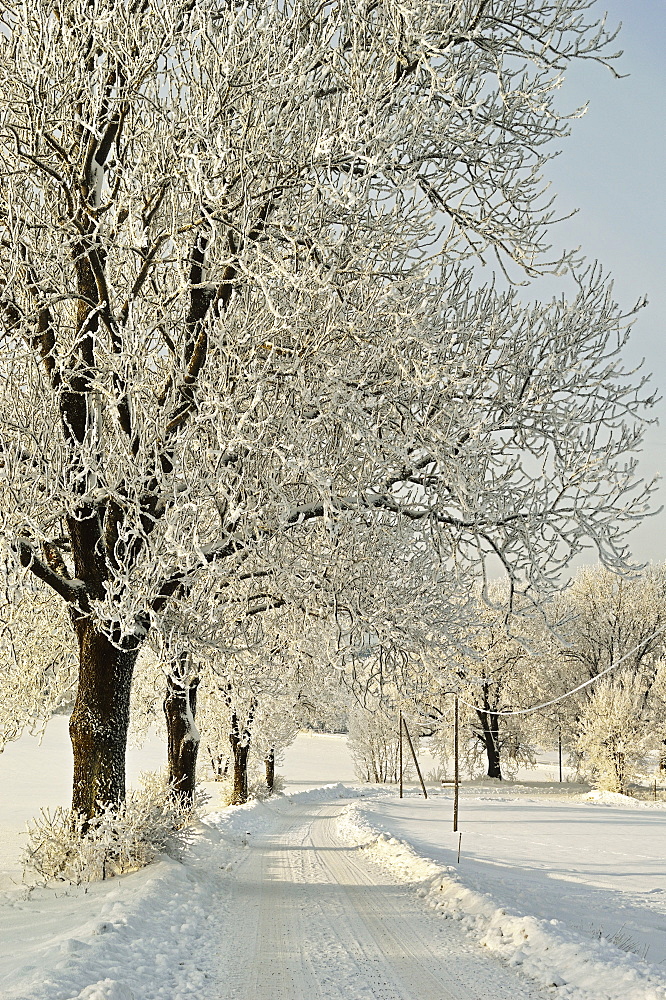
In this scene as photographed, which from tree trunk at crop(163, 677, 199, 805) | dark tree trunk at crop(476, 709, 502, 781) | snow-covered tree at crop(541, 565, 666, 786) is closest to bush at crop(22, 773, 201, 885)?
tree trunk at crop(163, 677, 199, 805)

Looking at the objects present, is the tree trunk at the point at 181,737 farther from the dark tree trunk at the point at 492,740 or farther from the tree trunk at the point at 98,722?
the dark tree trunk at the point at 492,740

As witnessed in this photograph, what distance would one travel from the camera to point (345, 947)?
21.2ft

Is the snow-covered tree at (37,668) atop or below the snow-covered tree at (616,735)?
atop

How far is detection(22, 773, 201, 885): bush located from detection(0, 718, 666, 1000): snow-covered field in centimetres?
28

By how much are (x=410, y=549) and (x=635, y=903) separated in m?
7.03

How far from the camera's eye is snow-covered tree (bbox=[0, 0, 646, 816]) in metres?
6.66

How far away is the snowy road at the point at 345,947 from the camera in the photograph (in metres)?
5.34

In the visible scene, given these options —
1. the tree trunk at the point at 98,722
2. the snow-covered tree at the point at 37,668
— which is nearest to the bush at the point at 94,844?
the tree trunk at the point at 98,722

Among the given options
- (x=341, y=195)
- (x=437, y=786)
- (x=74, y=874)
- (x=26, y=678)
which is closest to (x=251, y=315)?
(x=341, y=195)

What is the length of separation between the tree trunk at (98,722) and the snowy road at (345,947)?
1.90m

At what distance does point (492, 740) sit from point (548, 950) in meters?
40.5

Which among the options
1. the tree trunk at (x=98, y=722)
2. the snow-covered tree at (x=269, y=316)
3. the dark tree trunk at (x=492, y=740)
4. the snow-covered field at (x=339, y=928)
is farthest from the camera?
the dark tree trunk at (x=492, y=740)

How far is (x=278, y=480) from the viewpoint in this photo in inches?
280

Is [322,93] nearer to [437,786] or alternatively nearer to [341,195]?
[341,195]
